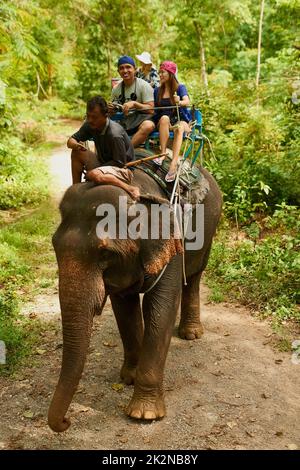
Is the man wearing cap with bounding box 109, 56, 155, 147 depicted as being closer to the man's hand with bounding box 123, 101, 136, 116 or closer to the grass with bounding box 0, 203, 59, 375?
the man's hand with bounding box 123, 101, 136, 116

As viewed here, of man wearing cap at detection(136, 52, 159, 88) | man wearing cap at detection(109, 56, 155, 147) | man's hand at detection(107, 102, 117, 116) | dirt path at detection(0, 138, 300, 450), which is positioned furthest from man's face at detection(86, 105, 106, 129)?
man wearing cap at detection(136, 52, 159, 88)

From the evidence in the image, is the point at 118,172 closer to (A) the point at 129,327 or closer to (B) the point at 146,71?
(A) the point at 129,327

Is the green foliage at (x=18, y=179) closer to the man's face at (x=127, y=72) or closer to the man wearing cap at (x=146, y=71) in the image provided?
the man wearing cap at (x=146, y=71)

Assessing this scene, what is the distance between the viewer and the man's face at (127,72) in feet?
19.1

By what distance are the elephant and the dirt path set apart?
23 cm

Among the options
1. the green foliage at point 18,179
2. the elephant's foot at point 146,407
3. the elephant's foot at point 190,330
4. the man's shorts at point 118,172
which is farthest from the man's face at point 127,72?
the green foliage at point 18,179

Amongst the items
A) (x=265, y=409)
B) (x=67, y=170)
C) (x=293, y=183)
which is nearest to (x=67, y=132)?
(x=67, y=170)

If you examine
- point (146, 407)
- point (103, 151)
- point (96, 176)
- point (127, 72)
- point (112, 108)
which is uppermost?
point (127, 72)

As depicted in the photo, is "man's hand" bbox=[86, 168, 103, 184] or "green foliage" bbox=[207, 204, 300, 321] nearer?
"man's hand" bbox=[86, 168, 103, 184]

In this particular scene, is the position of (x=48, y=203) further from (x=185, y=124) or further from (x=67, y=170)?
(x=185, y=124)

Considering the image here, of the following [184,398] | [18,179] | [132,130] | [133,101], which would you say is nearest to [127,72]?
[133,101]

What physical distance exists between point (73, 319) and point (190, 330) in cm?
271

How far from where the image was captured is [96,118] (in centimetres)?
428

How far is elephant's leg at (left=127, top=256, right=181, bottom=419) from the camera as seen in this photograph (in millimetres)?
4543
